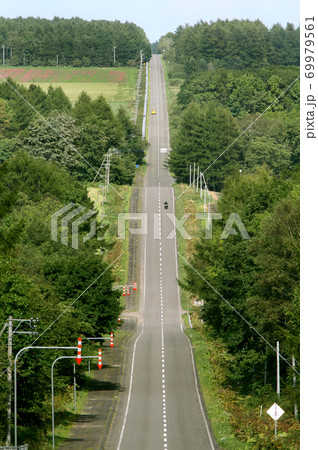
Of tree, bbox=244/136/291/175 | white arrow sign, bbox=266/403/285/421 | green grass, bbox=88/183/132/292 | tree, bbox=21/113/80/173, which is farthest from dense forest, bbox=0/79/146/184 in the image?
white arrow sign, bbox=266/403/285/421

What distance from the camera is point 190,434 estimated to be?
57.2 meters

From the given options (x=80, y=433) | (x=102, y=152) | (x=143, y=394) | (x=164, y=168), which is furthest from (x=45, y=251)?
(x=164, y=168)

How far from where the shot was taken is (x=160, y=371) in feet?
253

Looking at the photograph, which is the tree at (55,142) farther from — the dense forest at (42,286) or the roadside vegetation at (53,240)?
the dense forest at (42,286)

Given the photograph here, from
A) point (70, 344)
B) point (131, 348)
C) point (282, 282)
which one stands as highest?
point (282, 282)

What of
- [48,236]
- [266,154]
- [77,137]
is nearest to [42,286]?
[48,236]

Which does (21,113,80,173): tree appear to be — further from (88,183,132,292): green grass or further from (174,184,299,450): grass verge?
(174,184,299,450): grass verge

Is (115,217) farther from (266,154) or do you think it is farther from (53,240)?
(53,240)

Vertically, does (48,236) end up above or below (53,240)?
above

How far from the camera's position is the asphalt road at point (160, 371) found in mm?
56719

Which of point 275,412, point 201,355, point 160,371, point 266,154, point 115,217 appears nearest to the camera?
point 275,412
